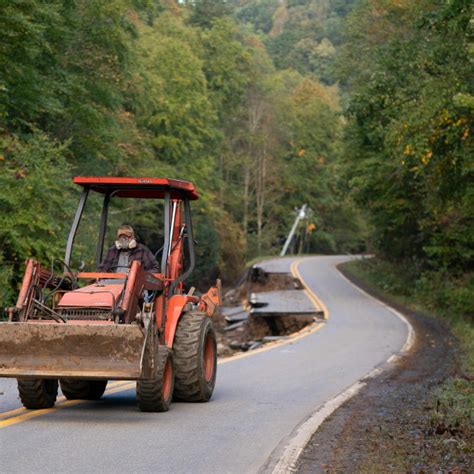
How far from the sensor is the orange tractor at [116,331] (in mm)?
10484

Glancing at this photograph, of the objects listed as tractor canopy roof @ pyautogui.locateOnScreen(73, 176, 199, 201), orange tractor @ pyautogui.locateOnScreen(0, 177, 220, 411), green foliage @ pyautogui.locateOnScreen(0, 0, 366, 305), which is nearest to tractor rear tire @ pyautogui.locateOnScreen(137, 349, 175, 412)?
orange tractor @ pyautogui.locateOnScreen(0, 177, 220, 411)

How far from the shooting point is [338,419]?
39.4ft

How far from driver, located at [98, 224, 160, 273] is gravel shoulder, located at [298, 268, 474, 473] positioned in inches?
121

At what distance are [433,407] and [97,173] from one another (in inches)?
1030

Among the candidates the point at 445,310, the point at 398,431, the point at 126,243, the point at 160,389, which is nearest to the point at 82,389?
the point at 160,389

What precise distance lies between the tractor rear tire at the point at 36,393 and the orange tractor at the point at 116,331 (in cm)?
1

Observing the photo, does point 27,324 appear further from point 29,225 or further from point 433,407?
point 29,225

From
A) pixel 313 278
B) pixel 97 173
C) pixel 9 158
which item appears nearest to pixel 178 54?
pixel 313 278

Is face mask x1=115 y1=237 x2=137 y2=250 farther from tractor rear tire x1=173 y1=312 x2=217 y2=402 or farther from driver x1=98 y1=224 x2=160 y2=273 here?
tractor rear tire x1=173 y1=312 x2=217 y2=402

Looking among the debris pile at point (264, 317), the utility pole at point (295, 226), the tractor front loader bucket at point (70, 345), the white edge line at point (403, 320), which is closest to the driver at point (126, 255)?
the tractor front loader bucket at point (70, 345)

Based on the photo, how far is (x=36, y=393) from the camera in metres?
11.3

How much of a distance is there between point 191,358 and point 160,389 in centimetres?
119

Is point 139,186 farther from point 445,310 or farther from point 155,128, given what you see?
point 155,128

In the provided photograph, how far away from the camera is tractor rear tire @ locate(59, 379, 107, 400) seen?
12.4 meters
